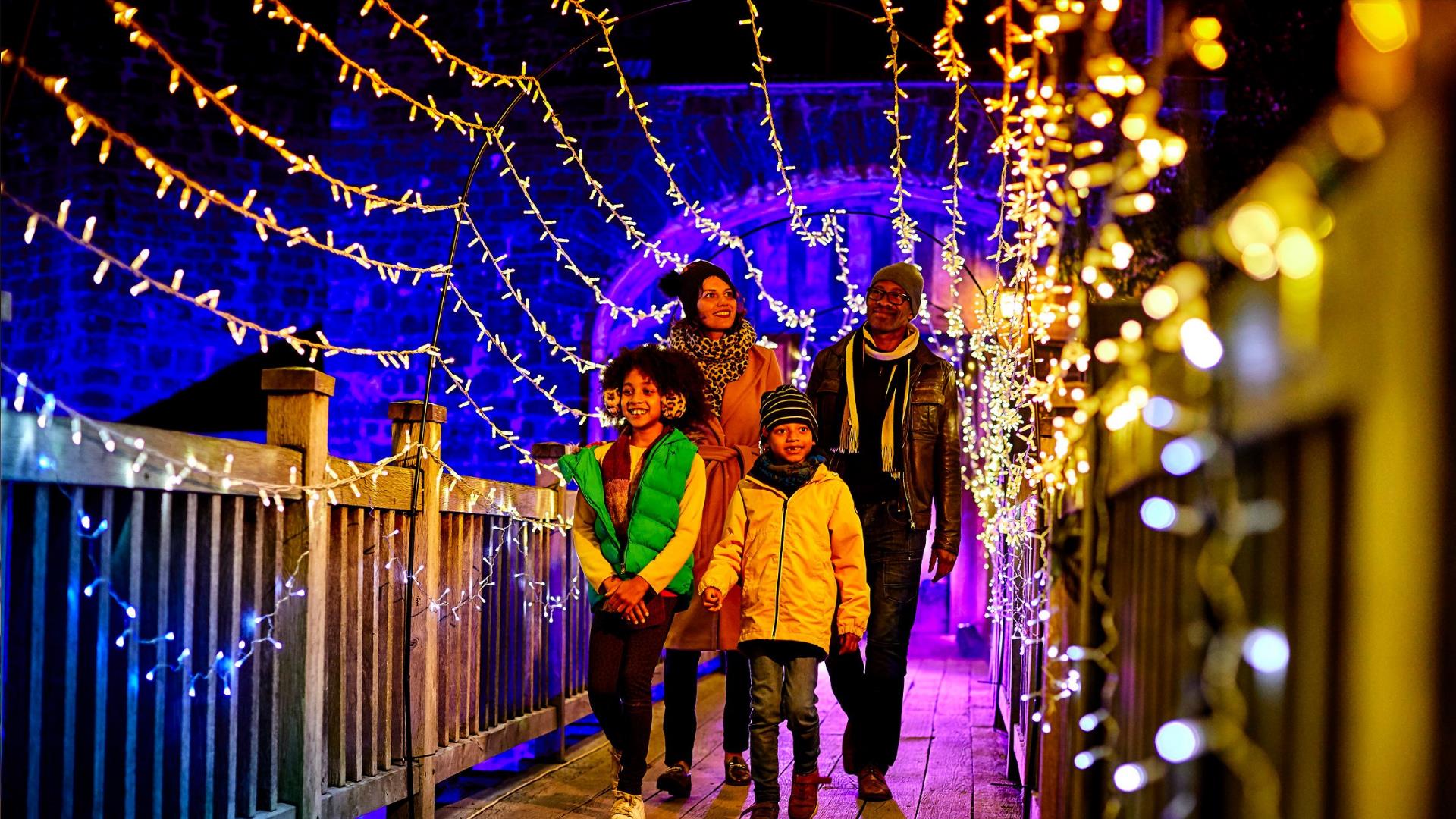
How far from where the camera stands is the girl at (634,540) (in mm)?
3758

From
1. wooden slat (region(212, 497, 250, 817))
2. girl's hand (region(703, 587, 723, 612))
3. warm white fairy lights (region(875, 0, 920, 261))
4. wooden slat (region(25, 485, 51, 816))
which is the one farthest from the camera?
warm white fairy lights (region(875, 0, 920, 261))

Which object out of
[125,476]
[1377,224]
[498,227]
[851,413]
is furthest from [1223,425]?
[498,227]

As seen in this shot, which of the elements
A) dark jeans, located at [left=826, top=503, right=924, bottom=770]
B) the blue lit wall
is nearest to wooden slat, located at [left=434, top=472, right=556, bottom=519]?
dark jeans, located at [left=826, top=503, right=924, bottom=770]

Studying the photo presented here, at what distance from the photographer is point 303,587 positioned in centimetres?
324

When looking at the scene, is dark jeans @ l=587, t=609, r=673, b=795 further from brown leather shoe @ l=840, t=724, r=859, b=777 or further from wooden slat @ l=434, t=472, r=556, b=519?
brown leather shoe @ l=840, t=724, r=859, b=777

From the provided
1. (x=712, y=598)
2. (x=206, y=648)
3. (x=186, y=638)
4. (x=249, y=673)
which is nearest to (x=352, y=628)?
(x=249, y=673)

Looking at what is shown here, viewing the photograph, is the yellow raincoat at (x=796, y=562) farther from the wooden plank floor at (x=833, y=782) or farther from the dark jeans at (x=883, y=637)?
the wooden plank floor at (x=833, y=782)

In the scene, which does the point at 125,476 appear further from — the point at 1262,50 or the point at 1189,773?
the point at 1262,50

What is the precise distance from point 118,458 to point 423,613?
159cm

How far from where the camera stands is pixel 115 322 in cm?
914

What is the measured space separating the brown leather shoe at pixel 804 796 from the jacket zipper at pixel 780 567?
50 centimetres

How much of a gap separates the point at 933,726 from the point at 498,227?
4.95m

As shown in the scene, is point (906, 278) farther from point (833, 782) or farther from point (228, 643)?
point (228, 643)

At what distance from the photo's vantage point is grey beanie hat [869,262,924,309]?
4383mm
